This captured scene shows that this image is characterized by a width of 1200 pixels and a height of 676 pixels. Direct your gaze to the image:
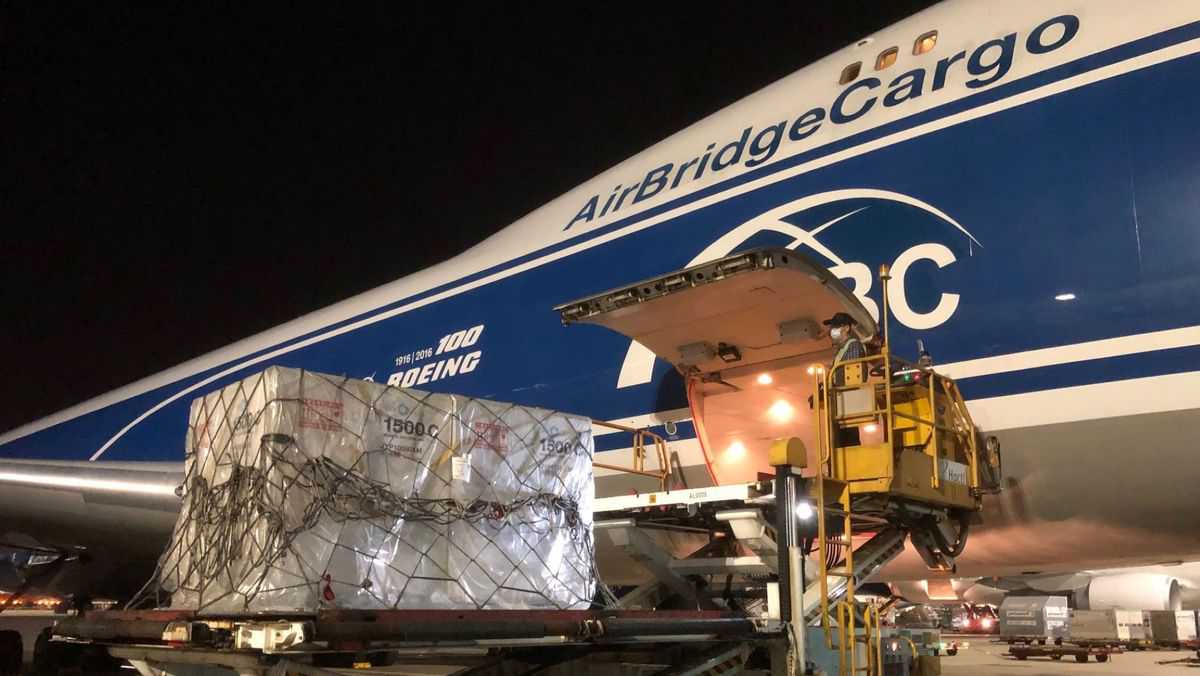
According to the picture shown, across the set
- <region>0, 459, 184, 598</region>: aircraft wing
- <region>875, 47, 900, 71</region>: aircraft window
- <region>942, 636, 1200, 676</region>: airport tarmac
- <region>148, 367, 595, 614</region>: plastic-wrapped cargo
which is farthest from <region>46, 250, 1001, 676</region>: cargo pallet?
<region>942, 636, 1200, 676</region>: airport tarmac

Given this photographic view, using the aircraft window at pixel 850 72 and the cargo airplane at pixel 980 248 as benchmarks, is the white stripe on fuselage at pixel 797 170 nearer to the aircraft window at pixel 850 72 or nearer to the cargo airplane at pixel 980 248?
the cargo airplane at pixel 980 248

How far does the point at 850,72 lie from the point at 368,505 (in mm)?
4700

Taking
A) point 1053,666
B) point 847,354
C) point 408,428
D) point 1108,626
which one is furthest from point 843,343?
point 1108,626

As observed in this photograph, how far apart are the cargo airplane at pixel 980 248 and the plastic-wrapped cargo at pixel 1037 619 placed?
1260 cm

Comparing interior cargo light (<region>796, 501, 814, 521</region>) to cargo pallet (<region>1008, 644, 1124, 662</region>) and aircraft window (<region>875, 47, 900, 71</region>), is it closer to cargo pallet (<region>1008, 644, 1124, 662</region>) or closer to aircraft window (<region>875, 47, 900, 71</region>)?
aircraft window (<region>875, 47, 900, 71</region>)

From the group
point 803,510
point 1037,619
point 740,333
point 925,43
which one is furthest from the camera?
point 1037,619

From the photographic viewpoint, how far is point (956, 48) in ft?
21.3

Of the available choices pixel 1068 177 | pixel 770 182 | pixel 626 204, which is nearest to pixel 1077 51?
pixel 1068 177

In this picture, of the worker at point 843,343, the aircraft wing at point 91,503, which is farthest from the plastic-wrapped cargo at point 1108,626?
the aircraft wing at point 91,503

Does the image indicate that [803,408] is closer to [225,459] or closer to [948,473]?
[948,473]

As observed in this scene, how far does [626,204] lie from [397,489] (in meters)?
4.50

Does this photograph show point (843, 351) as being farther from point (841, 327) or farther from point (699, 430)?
point (699, 430)

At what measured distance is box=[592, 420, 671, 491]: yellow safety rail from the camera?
7398 millimetres

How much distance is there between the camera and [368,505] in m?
4.59
